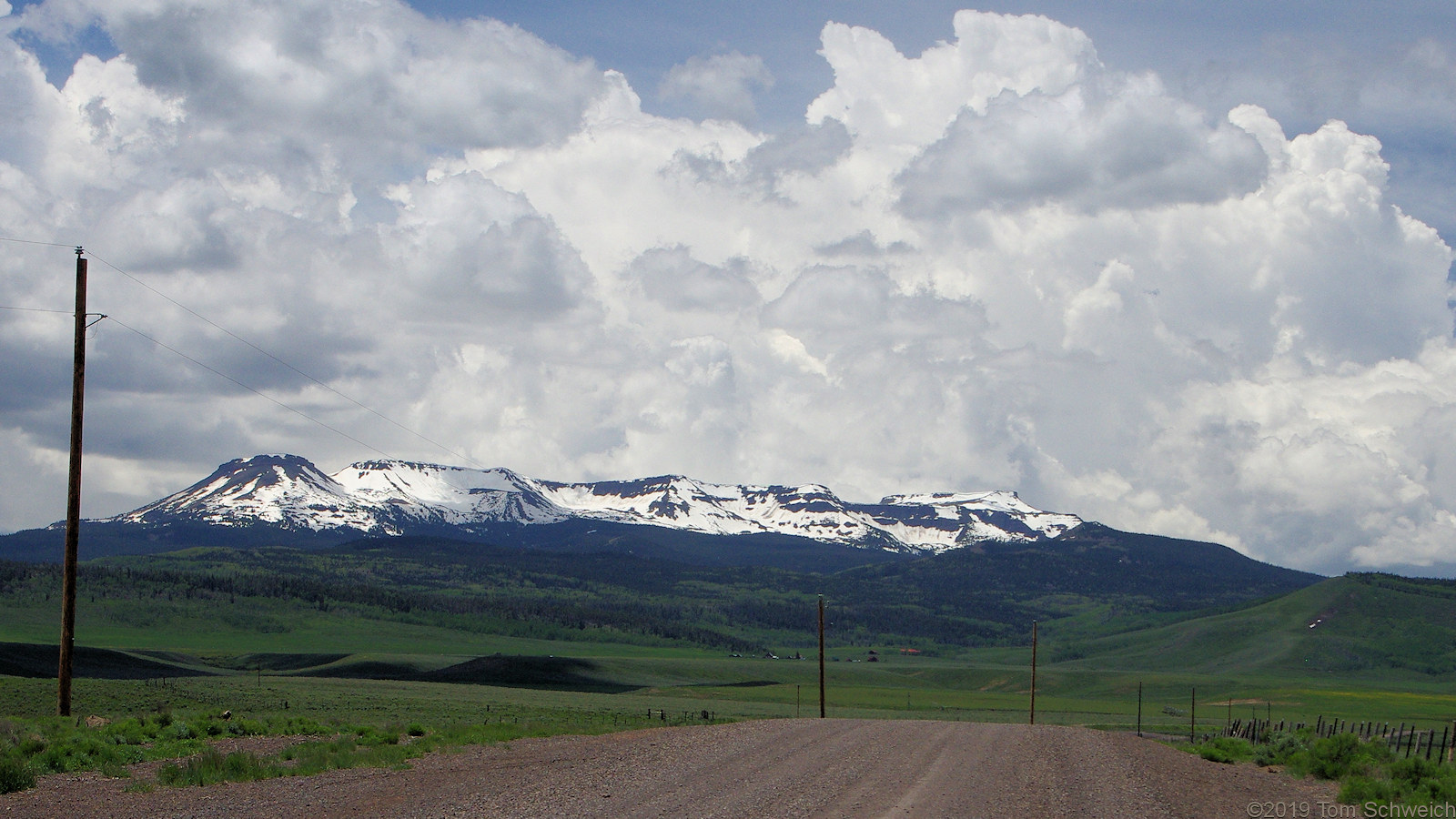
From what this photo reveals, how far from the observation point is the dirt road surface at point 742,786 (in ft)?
60.5

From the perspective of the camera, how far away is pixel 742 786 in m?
20.6

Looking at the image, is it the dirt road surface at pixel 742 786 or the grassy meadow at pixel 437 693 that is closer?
the dirt road surface at pixel 742 786

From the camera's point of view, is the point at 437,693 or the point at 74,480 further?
the point at 437,693

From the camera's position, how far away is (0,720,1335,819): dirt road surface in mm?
18438

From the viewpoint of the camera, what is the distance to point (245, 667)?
5340 inches

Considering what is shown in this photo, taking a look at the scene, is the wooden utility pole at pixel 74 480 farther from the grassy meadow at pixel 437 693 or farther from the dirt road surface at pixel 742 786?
the dirt road surface at pixel 742 786

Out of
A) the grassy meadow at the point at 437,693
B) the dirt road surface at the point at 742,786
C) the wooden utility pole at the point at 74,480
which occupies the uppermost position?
the wooden utility pole at the point at 74,480

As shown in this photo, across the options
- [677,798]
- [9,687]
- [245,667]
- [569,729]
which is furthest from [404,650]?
[677,798]

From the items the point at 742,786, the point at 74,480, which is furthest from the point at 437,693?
the point at 742,786

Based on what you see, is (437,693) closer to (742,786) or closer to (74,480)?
(74,480)

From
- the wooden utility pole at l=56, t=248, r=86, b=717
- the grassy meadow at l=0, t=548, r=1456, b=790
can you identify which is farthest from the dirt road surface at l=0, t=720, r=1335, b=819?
the wooden utility pole at l=56, t=248, r=86, b=717

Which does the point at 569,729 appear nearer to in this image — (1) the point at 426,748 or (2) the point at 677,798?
(1) the point at 426,748

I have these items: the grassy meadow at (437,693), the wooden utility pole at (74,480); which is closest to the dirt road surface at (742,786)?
the grassy meadow at (437,693)

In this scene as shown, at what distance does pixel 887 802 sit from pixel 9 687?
150 feet
